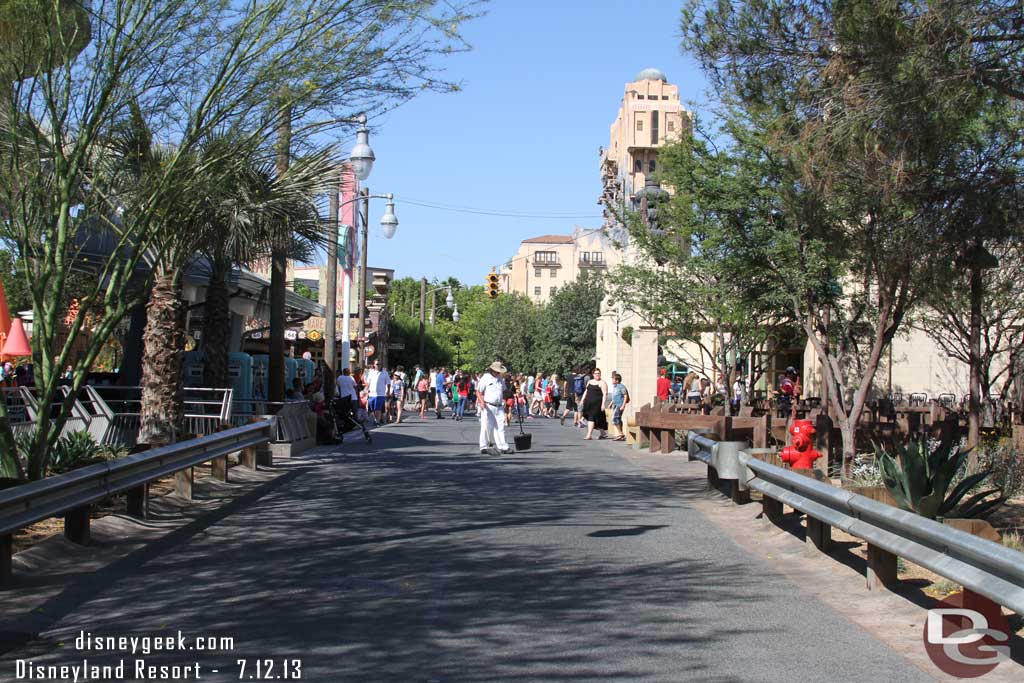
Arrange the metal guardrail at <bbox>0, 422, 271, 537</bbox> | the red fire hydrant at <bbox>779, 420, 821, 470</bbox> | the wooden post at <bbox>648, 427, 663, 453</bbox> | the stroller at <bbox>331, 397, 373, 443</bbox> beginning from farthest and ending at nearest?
the stroller at <bbox>331, 397, 373, 443</bbox>, the wooden post at <bbox>648, 427, 663, 453</bbox>, the red fire hydrant at <bbox>779, 420, 821, 470</bbox>, the metal guardrail at <bbox>0, 422, 271, 537</bbox>

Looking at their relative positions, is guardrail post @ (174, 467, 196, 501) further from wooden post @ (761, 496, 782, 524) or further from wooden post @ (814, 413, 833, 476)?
wooden post @ (814, 413, 833, 476)

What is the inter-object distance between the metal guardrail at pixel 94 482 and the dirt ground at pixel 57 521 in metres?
0.26

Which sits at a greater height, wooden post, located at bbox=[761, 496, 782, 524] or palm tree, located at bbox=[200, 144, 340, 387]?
palm tree, located at bbox=[200, 144, 340, 387]

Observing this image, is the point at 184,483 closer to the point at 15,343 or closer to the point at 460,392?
the point at 15,343

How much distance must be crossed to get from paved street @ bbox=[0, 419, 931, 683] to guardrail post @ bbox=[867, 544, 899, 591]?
52 cm

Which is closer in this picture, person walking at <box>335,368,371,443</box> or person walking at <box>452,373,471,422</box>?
person walking at <box>335,368,371,443</box>

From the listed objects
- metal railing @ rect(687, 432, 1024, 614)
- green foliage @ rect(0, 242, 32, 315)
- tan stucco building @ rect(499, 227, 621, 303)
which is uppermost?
tan stucco building @ rect(499, 227, 621, 303)

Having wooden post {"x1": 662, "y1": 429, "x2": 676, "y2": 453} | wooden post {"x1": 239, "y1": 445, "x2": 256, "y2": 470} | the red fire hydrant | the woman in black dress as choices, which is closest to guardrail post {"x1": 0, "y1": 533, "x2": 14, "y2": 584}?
the red fire hydrant

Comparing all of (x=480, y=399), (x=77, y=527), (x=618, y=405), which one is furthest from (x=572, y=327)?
(x=77, y=527)

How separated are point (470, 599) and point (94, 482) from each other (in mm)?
3445

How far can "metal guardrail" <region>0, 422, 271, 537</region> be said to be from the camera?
291 inches

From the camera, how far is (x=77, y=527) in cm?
911

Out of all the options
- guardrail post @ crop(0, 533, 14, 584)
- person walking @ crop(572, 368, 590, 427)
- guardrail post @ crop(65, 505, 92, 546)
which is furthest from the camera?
person walking @ crop(572, 368, 590, 427)

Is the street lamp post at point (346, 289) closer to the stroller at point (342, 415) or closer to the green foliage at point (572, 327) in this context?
the stroller at point (342, 415)
